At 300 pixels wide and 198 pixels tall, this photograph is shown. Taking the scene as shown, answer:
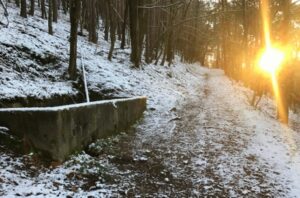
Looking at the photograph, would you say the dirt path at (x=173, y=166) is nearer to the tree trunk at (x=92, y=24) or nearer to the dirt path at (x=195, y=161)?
the dirt path at (x=195, y=161)

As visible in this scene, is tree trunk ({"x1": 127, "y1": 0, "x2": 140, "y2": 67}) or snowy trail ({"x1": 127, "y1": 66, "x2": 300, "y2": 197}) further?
tree trunk ({"x1": 127, "y1": 0, "x2": 140, "y2": 67})

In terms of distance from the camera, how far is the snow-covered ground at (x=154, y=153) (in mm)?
6094

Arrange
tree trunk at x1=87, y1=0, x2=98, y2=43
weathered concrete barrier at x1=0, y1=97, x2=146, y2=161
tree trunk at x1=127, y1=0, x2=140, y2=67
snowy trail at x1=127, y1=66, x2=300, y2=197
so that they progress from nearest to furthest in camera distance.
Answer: weathered concrete barrier at x1=0, y1=97, x2=146, y2=161
snowy trail at x1=127, y1=66, x2=300, y2=197
tree trunk at x1=127, y1=0, x2=140, y2=67
tree trunk at x1=87, y1=0, x2=98, y2=43

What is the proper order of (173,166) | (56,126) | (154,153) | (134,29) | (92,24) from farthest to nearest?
(92,24), (134,29), (154,153), (173,166), (56,126)

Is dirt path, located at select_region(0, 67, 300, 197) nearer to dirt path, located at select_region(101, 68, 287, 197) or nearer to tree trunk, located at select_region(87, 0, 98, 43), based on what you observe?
dirt path, located at select_region(101, 68, 287, 197)

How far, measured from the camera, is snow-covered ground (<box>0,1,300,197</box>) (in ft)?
20.0

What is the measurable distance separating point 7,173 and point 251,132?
727 centimetres

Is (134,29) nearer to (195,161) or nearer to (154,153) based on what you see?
(154,153)

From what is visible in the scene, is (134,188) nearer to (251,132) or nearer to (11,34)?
(251,132)

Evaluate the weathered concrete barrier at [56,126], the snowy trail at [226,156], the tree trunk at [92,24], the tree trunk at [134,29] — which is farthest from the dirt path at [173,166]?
the tree trunk at [92,24]

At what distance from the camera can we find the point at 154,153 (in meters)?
8.27

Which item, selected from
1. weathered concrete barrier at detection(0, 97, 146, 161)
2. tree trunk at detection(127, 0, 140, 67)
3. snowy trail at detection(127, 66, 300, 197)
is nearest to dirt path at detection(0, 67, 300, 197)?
snowy trail at detection(127, 66, 300, 197)

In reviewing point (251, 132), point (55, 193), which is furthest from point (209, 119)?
point (55, 193)

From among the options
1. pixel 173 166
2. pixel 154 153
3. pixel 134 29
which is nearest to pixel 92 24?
pixel 134 29
